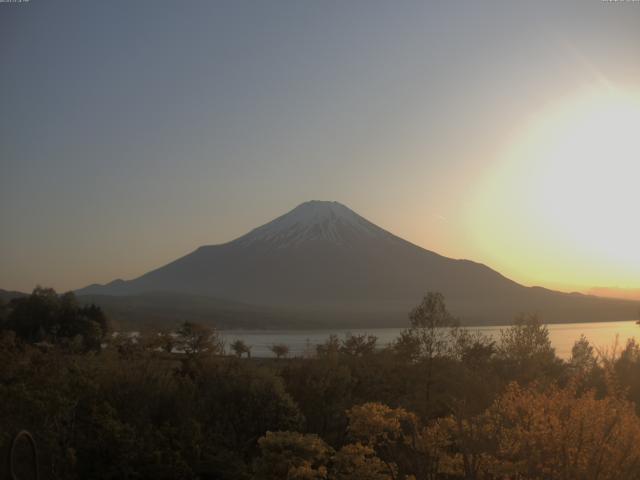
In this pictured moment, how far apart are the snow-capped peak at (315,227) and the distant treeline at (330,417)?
147628 mm

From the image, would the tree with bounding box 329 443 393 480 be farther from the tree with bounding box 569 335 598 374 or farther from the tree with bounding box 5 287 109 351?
the tree with bounding box 5 287 109 351

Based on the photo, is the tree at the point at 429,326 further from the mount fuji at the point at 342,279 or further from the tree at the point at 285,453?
the mount fuji at the point at 342,279

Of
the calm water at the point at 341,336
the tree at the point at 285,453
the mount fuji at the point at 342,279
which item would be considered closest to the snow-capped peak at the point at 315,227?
the mount fuji at the point at 342,279

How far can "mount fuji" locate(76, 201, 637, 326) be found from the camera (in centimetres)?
13175

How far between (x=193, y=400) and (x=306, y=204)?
172200 millimetres

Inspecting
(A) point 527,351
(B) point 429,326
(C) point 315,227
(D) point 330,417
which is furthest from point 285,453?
(C) point 315,227

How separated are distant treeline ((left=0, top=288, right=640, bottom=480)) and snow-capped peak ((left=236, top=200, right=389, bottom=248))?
147628 millimetres

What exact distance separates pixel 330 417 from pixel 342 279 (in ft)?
449

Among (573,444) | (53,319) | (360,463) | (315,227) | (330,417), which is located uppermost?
(315,227)

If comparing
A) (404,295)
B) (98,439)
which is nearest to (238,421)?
(98,439)

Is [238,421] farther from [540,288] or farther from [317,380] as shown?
[540,288]

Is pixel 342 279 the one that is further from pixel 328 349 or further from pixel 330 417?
pixel 330 417

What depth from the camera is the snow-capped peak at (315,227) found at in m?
171

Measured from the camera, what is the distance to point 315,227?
17588 centimetres
